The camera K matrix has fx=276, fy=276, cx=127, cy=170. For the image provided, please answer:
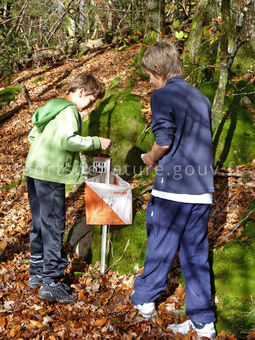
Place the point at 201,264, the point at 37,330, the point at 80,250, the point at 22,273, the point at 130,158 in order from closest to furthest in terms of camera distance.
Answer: the point at 201,264
the point at 37,330
the point at 22,273
the point at 80,250
the point at 130,158

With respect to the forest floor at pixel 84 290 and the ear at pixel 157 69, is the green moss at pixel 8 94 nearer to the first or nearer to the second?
the forest floor at pixel 84 290

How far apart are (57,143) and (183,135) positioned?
1312 mm

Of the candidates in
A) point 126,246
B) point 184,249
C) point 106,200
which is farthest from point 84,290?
point 184,249

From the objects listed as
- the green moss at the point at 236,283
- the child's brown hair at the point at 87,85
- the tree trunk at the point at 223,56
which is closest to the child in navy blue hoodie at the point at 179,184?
the green moss at the point at 236,283

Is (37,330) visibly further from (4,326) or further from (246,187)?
(246,187)

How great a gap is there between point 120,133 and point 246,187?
2.50 m

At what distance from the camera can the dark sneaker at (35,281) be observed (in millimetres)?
3287

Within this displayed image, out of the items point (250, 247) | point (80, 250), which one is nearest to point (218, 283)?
point (250, 247)

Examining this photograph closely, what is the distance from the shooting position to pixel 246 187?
3854 millimetres

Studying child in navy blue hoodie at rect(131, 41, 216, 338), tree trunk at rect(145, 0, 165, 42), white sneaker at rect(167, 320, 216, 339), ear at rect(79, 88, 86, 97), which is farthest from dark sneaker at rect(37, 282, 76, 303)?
tree trunk at rect(145, 0, 165, 42)

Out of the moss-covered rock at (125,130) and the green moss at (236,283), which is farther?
the moss-covered rock at (125,130)

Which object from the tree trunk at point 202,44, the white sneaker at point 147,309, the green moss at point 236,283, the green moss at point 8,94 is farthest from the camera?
the green moss at point 8,94

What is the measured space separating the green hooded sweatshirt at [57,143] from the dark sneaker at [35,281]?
130 centimetres

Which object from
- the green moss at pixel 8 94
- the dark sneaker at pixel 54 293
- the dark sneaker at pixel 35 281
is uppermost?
the green moss at pixel 8 94
